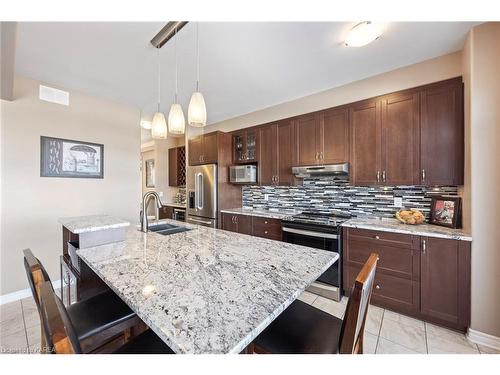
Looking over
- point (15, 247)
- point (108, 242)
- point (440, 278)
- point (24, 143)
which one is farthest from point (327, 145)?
point (15, 247)

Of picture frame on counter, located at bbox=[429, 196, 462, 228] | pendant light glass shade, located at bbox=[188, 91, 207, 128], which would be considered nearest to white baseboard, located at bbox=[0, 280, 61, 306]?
pendant light glass shade, located at bbox=[188, 91, 207, 128]

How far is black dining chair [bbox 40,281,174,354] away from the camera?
0.53 m

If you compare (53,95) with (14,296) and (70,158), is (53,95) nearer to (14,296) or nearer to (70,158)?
(70,158)

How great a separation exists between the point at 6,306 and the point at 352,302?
3.47 m

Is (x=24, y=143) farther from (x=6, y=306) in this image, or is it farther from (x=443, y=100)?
(x=443, y=100)

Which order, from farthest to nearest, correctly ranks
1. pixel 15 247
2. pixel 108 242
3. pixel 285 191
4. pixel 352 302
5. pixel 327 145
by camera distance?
pixel 285 191, pixel 327 145, pixel 15 247, pixel 108 242, pixel 352 302

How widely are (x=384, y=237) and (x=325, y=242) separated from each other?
58cm

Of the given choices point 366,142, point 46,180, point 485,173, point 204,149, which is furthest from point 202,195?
point 485,173

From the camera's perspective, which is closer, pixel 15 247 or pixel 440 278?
pixel 440 278

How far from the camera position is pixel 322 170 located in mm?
2691

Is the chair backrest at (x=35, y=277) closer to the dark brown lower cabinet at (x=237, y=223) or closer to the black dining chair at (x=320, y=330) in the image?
the black dining chair at (x=320, y=330)

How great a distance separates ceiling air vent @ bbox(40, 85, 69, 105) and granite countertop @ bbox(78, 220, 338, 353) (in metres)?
2.43
